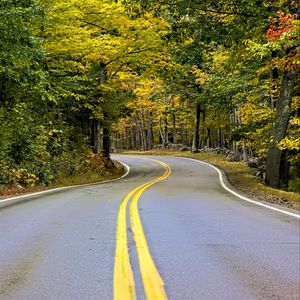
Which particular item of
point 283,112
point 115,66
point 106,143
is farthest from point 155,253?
point 106,143

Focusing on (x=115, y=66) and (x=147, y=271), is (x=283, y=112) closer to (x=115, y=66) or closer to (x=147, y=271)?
(x=115, y=66)

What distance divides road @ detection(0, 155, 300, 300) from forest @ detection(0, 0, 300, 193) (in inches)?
251

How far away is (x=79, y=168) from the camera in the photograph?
2378 centimetres

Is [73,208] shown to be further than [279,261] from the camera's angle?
Yes

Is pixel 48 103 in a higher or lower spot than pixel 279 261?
higher

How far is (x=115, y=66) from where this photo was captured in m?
26.1

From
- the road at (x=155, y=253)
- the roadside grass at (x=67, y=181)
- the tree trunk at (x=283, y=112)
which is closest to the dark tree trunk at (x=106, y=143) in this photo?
the roadside grass at (x=67, y=181)

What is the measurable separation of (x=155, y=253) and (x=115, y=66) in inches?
850

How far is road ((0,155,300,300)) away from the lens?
417cm

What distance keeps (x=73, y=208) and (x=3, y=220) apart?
83.7 inches

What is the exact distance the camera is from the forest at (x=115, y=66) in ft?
45.9

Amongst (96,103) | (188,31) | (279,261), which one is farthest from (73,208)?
(96,103)

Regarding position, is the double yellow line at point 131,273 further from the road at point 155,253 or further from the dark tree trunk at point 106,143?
the dark tree trunk at point 106,143

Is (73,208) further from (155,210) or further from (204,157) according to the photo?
(204,157)
